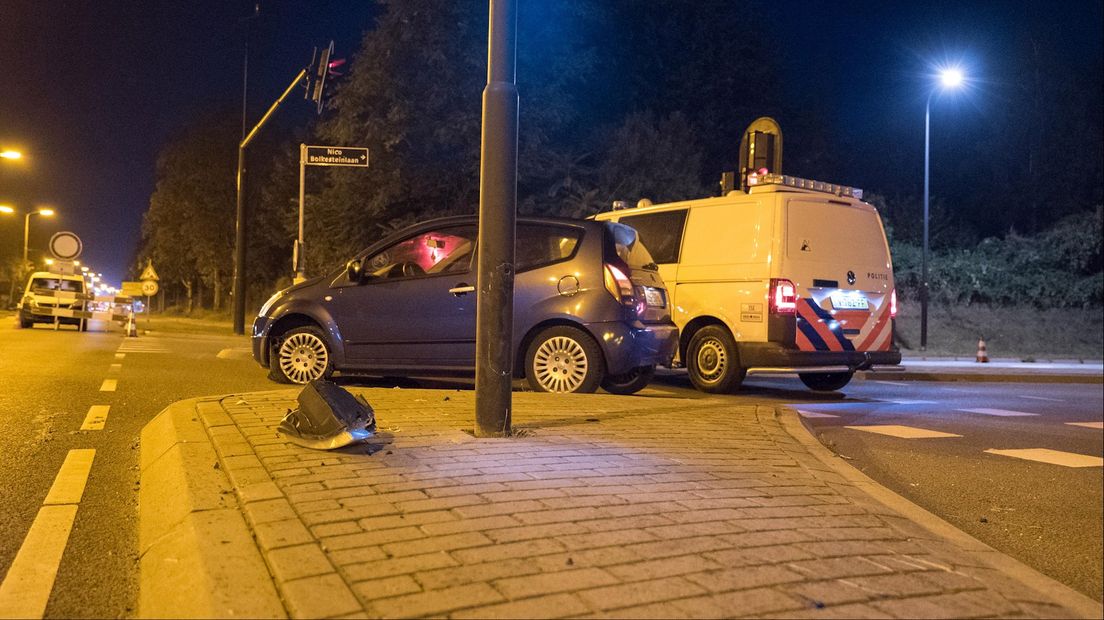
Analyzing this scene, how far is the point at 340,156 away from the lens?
16.9 meters

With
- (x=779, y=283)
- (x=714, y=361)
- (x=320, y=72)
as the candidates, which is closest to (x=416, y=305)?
(x=714, y=361)

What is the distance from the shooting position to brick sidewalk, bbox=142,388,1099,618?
300cm

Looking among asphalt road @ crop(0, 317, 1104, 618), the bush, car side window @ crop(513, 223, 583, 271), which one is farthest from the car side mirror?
the bush

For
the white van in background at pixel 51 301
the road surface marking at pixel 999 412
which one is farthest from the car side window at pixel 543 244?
the white van in background at pixel 51 301

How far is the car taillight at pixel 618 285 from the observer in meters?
8.92

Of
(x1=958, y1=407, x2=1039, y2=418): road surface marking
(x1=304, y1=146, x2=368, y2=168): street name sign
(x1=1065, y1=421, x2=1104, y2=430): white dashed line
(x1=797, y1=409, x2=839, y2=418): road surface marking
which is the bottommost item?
(x1=797, y1=409, x2=839, y2=418): road surface marking

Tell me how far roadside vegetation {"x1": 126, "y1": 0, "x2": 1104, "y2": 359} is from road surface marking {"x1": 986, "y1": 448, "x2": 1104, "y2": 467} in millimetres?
15438

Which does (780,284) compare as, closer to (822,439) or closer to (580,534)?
(822,439)

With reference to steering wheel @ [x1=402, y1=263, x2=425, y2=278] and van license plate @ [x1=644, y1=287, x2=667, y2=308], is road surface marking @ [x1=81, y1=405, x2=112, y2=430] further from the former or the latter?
van license plate @ [x1=644, y1=287, x2=667, y2=308]

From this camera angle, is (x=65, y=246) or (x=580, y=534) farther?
(x=65, y=246)

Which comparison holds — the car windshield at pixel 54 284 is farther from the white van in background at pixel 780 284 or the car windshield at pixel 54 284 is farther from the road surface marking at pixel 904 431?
the road surface marking at pixel 904 431

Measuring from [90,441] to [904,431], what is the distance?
6.66 m

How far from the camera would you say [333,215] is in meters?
24.7

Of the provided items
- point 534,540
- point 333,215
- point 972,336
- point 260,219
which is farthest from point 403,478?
point 260,219
